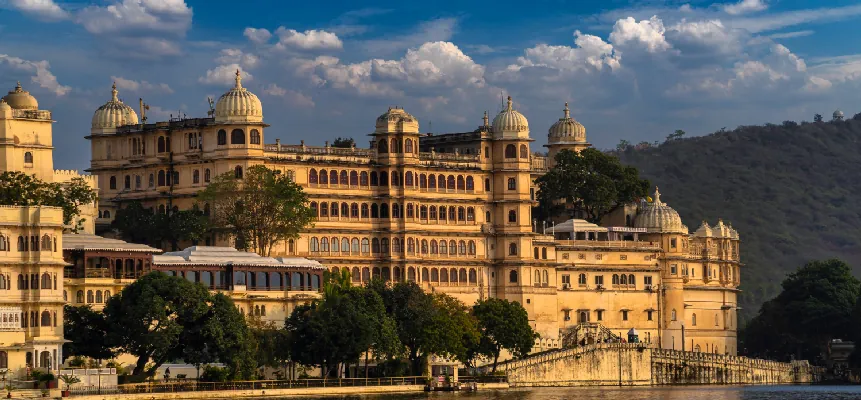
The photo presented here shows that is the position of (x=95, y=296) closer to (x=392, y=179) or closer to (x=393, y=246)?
(x=393, y=246)

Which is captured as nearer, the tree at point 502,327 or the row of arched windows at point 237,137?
the tree at point 502,327

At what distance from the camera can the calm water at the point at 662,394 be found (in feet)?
429

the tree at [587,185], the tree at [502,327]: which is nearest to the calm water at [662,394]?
the tree at [502,327]

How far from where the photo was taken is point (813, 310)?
178 metres

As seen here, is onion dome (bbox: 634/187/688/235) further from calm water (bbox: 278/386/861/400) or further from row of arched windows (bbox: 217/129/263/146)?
row of arched windows (bbox: 217/129/263/146)

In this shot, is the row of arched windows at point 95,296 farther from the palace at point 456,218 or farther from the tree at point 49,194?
the palace at point 456,218

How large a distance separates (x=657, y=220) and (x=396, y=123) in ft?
101

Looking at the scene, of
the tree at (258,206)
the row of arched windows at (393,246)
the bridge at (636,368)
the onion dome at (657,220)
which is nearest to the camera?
the tree at (258,206)

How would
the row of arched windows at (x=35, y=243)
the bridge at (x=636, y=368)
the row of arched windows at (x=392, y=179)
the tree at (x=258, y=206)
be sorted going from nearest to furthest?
the row of arched windows at (x=35, y=243) → the tree at (x=258, y=206) → the bridge at (x=636, y=368) → the row of arched windows at (x=392, y=179)

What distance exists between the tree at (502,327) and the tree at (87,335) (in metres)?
33.6

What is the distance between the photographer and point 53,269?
389 feet

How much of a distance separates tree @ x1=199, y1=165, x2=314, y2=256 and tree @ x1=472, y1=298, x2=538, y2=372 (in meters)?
14.8

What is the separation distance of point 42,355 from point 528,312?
5544 centimetres

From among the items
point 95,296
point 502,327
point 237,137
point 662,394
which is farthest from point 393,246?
point 95,296
